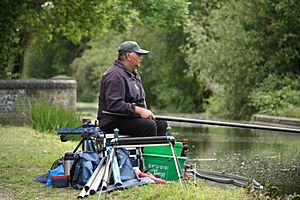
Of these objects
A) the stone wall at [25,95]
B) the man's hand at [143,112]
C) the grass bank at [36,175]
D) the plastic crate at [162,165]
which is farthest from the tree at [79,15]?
the plastic crate at [162,165]

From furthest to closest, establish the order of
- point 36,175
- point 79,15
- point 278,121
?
point 278,121 → point 79,15 → point 36,175

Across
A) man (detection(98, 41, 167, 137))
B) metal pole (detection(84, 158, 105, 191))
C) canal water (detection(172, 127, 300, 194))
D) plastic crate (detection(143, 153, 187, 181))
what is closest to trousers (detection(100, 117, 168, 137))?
man (detection(98, 41, 167, 137))

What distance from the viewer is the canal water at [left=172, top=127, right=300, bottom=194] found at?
11.0 m

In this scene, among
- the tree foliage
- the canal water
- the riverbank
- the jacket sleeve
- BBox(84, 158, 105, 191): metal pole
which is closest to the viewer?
BBox(84, 158, 105, 191): metal pole

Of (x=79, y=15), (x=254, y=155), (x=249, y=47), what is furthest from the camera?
(x=249, y=47)

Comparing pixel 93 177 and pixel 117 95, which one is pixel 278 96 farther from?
pixel 93 177

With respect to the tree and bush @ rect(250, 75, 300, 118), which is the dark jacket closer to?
the tree

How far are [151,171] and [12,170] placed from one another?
2.45 metres

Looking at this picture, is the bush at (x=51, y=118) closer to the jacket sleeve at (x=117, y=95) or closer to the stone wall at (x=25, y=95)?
the stone wall at (x=25, y=95)

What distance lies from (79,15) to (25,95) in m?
5.19

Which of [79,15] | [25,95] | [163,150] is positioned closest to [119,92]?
[163,150]

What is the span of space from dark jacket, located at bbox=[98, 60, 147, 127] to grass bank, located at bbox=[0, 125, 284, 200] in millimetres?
1164

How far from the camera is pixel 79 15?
23.8 metres

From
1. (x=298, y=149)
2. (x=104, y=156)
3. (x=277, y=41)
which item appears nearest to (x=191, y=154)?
(x=298, y=149)
